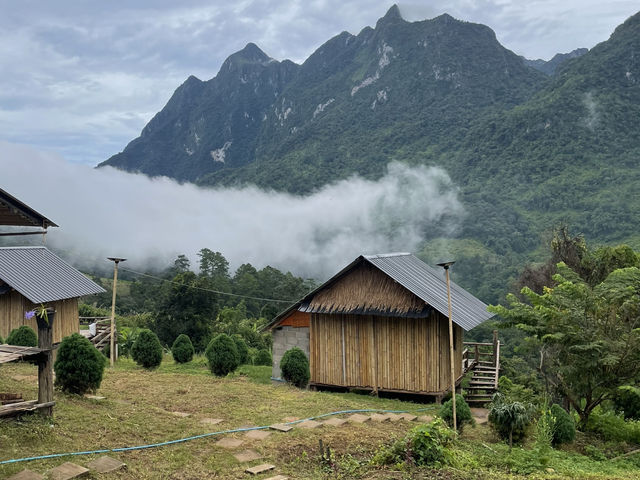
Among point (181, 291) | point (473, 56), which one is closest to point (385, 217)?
point (473, 56)

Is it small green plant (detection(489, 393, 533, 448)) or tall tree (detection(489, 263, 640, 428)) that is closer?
small green plant (detection(489, 393, 533, 448))

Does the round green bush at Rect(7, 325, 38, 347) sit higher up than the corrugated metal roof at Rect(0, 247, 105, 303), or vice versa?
the corrugated metal roof at Rect(0, 247, 105, 303)

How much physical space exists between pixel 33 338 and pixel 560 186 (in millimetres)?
81889

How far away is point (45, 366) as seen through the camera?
30.8ft

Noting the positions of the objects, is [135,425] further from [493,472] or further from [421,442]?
[493,472]

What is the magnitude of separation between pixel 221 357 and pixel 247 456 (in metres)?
11.0

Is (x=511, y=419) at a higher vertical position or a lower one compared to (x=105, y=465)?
lower

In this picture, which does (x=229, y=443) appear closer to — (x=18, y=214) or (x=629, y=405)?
(x=18, y=214)

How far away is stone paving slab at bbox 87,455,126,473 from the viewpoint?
26.1 ft

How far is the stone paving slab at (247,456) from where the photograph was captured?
9.10 metres

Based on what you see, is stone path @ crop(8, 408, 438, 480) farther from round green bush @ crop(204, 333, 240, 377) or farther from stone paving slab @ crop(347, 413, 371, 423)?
round green bush @ crop(204, 333, 240, 377)

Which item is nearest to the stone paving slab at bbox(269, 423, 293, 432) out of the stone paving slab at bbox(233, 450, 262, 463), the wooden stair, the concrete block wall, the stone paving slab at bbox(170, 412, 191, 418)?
the stone paving slab at bbox(233, 450, 262, 463)

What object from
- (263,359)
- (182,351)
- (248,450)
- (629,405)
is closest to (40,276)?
(182,351)

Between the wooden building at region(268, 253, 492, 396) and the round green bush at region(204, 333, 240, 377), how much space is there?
288cm
